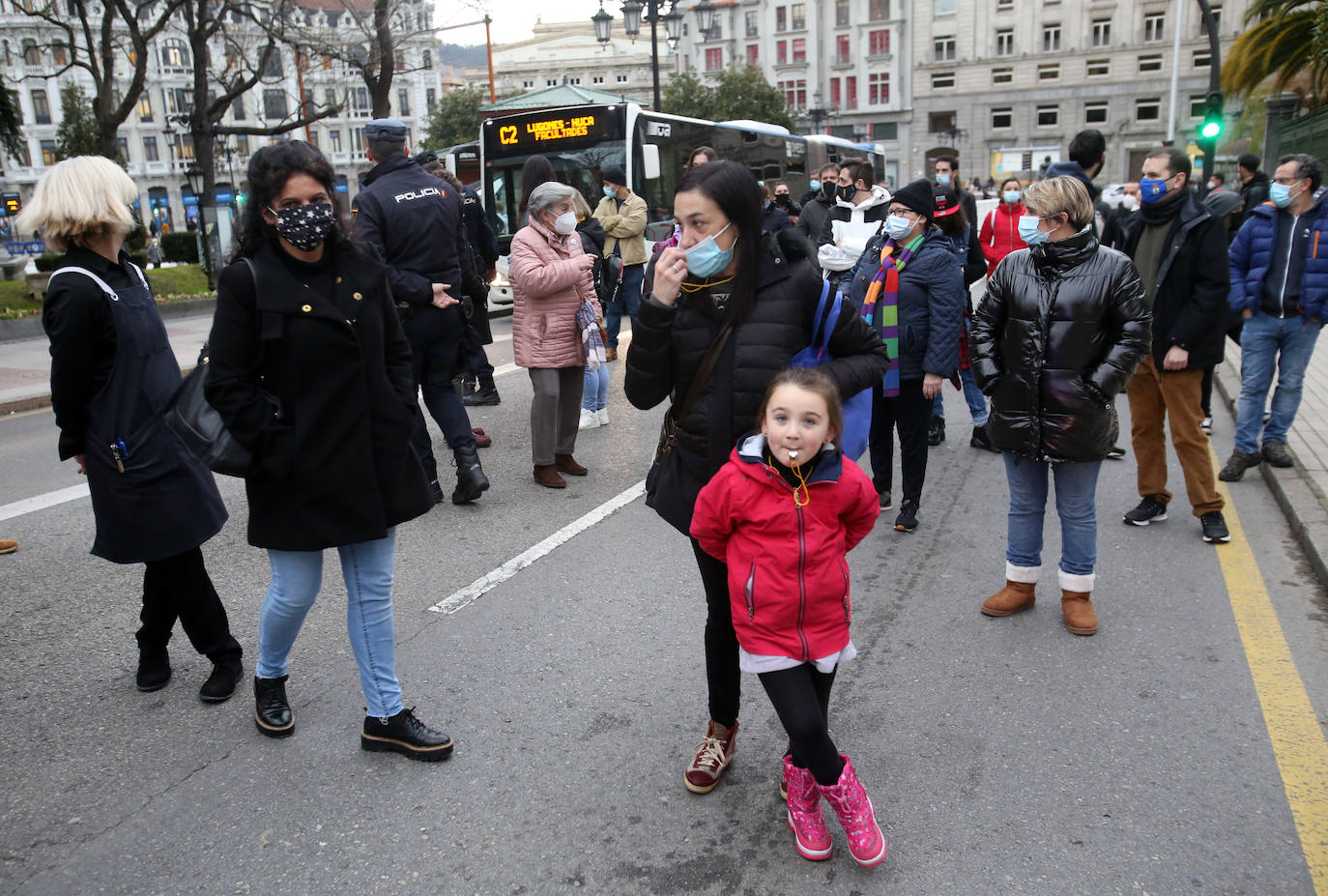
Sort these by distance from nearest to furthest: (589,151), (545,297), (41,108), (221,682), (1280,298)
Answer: (221,682) → (1280,298) → (545,297) → (589,151) → (41,108)

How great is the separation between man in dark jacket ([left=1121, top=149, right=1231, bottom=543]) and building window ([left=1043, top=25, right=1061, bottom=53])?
230 ft

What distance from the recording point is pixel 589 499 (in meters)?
6.14

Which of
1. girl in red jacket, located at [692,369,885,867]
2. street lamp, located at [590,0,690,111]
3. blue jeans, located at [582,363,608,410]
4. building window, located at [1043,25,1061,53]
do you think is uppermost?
building window, located at [1043,25,1061,53]

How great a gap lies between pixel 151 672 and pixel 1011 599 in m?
3.52

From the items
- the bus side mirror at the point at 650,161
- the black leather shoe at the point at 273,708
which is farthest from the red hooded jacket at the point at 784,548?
the bus side mirror at the point at 650,161

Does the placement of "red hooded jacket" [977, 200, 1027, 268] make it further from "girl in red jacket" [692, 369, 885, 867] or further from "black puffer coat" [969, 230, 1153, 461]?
"girl in red jacket" [692, 369, 885, 867]

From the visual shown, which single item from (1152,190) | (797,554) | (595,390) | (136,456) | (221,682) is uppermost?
(1152,190)

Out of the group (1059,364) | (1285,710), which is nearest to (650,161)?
(1059,364)

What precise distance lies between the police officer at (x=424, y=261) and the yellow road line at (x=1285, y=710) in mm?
4070

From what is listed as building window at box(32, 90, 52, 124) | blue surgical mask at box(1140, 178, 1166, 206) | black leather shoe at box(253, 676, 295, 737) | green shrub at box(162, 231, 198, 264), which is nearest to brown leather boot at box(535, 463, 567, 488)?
black leather shoe at box(253, 676, 295, 737)

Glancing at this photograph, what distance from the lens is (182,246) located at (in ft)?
110

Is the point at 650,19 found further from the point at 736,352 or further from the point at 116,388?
the point at 736,352

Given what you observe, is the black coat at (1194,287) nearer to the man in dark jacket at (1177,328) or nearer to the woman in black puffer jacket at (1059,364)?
the man in dark jacket at (1177,328)

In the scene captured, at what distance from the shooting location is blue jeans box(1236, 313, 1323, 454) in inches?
237
